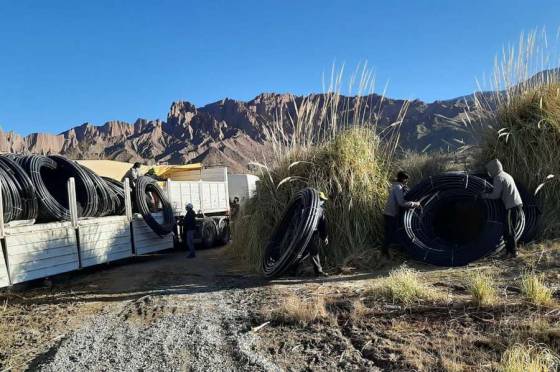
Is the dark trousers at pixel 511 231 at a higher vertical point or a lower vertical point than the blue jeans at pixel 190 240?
higher

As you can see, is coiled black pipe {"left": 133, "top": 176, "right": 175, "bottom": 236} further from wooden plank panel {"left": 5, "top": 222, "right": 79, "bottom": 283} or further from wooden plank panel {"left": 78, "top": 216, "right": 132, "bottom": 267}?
wooden plank panel {"left": 5, "top": 222, "right": 79, "bottom": 283}

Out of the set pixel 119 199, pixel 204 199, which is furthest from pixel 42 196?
pixel 204 199

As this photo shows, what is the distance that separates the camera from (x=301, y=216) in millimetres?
7023

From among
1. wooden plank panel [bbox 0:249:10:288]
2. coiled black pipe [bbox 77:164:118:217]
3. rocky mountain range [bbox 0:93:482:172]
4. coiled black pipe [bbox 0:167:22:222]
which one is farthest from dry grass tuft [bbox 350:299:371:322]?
rocky mountain range [bbox 0:93:482:172]

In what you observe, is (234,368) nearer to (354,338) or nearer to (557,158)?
(354,338)

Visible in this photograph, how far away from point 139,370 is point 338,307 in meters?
2.05

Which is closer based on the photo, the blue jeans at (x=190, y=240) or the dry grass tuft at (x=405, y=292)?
the dry grass tuft at (x=405, y=292)

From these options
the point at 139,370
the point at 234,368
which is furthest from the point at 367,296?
the point at 139,370

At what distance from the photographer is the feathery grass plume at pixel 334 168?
7.79 m

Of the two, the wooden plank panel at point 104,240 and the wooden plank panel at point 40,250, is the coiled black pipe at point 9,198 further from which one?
the wooden plank panel at point 104,240

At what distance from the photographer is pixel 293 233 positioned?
7.06 m

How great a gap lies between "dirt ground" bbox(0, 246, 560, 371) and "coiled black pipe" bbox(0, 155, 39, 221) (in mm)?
1363

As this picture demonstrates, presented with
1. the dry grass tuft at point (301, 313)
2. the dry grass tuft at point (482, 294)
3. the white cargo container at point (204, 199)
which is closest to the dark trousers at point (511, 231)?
the dry grass tuft at point (482, 294)

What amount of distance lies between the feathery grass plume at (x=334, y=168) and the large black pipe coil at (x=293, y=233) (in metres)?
0.57
